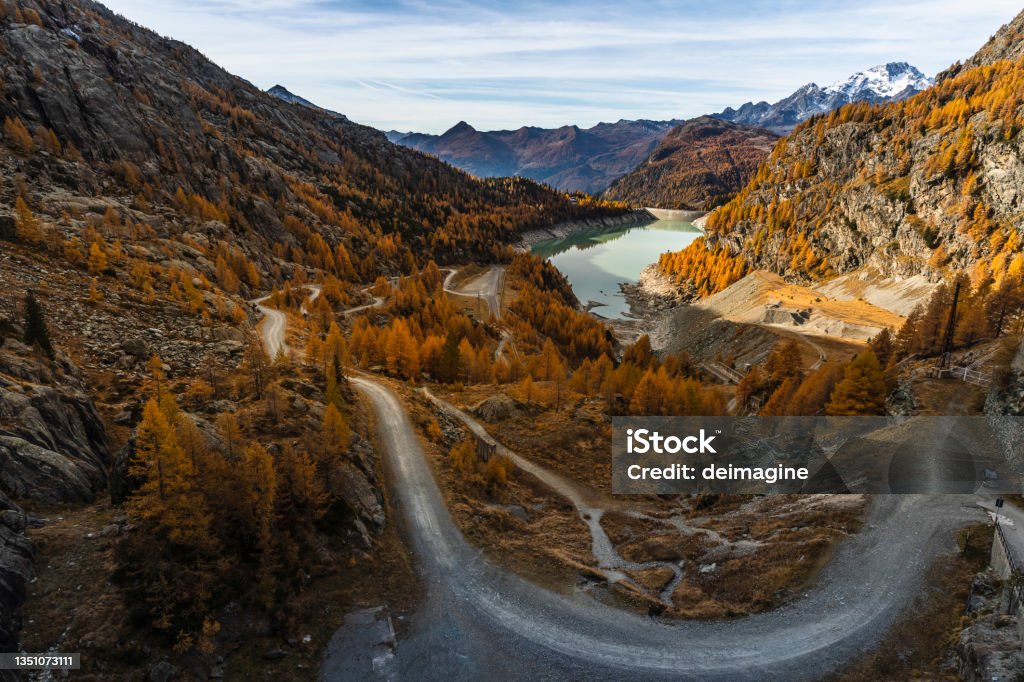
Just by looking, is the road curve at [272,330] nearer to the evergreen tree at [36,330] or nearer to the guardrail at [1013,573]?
the evergreen tree at [36,330]

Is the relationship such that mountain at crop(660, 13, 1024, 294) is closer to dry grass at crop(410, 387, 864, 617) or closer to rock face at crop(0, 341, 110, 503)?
dry grass at crop(410, 387, 864, 617)

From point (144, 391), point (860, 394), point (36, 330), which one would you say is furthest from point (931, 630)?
point (36, 330)

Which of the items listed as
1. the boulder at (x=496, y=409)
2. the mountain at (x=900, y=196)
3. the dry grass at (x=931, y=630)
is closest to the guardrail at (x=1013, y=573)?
the dry grass at (x=931, y=630)

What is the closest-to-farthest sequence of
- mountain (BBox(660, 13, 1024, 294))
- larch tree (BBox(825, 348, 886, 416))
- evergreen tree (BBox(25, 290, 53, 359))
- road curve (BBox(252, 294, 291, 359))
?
1. evergreen tree (BBox(25, 290, 53, 359))
2. larch tree (BBox(825, 348, 886, 416))
3. road curve (BBox(252, 294, 291, 359))
4. mountain (BBox(660, 13, 1024, 294))

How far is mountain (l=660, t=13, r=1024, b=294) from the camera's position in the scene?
11094 centimetres

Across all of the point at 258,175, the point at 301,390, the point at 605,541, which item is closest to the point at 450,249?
the point at 258,175

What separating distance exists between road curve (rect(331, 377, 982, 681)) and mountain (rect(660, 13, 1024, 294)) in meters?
96.7

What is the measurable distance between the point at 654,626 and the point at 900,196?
162848 millimetres

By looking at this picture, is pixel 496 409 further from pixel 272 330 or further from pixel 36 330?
pixel 272 330

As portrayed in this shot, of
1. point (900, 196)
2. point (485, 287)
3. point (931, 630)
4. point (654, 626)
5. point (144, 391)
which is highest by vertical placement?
point (900, 196)

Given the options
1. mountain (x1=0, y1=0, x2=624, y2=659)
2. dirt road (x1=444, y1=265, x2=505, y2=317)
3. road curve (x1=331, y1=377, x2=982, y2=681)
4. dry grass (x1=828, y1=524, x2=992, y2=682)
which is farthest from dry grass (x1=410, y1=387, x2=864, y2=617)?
dirt road (x1=444, y1=265, x2=505, y2=317)

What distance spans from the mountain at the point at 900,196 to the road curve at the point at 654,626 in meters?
96.7

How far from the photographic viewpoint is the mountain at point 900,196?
111 m

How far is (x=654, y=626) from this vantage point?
23.4m
